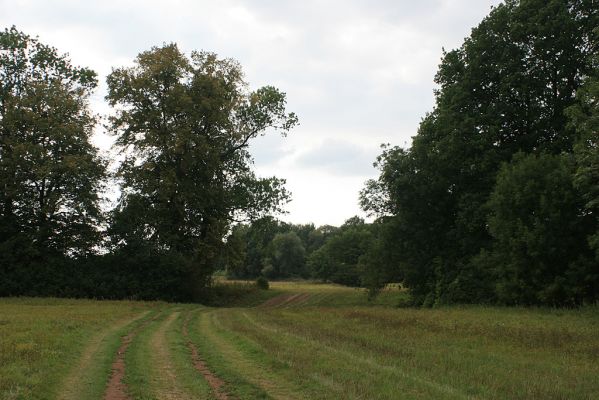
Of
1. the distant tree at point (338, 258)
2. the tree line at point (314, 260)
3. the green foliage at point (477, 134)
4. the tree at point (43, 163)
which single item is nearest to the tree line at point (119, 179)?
the tree at point (43, 163)

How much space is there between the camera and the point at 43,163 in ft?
139

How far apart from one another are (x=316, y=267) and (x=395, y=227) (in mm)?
83574

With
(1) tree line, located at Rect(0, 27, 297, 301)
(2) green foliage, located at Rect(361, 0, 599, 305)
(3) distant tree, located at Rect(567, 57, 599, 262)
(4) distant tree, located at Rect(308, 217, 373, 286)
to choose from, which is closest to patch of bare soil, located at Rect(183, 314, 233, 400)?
(3) distant tree, located at Rect(567, 57, 599, 262)

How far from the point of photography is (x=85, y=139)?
149 ft

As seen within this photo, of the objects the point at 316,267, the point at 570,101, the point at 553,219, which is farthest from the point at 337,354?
the point at 316,267

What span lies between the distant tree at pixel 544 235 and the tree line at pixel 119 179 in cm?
2513

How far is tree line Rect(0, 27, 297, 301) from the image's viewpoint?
140 ft

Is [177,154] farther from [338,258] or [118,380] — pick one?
[338,258]

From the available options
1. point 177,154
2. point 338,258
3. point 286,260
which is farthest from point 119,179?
point 286,260

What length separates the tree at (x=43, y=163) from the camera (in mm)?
42000

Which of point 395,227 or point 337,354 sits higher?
point 395,227

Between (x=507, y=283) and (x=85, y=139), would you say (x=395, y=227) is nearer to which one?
(x=507, y=283)

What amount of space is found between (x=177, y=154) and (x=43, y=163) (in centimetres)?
1104

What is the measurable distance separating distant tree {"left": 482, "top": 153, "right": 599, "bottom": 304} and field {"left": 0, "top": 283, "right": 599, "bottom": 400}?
5852 millimetres
